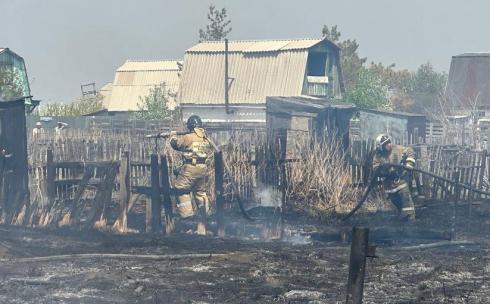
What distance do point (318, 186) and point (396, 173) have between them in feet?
4.59

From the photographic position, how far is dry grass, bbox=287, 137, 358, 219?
13.2 metres

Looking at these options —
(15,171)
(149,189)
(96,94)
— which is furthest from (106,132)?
(96,94)

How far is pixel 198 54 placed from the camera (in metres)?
41.3

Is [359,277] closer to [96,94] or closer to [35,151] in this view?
[35,151]

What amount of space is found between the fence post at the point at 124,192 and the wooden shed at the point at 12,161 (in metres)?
1.79

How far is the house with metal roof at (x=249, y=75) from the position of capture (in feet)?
128

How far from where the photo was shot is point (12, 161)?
1263cm

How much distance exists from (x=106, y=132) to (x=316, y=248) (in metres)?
15.8

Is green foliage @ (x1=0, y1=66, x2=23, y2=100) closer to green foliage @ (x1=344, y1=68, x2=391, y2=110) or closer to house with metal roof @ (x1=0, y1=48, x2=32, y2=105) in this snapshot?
house with metal roof @ (x1=0, y1=48, x2=32, y2=105)

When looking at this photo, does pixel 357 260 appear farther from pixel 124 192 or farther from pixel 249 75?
pixel 249 75

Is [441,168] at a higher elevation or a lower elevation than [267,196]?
higher

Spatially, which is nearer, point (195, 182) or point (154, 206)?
point (154, 206)

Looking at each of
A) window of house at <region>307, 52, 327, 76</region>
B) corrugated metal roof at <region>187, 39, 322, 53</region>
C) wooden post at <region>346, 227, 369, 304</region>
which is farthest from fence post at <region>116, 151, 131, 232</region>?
window of house at <region>307, 52, 327, 76</region>

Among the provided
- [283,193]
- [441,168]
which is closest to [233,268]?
[283,193]
